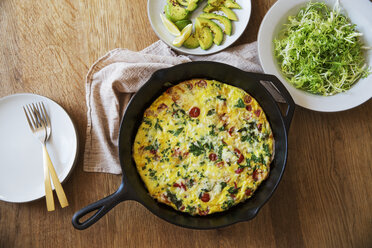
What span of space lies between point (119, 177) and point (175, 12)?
5.06 feet

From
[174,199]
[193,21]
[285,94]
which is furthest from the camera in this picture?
[193,21]

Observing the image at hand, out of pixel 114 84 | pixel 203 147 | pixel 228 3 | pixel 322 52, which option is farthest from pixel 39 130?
pixel 322 52

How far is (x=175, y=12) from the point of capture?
267 centimetres

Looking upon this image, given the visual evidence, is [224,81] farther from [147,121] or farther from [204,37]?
[147,121]

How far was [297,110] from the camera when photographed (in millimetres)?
2723

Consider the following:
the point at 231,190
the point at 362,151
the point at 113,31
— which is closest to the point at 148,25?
the point at 113,31

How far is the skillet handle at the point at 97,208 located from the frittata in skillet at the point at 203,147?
1.17 ft

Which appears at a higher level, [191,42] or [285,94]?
[191,42]

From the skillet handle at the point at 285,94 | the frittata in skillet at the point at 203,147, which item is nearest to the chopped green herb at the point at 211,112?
the frittata in skillet at the point at 203,147

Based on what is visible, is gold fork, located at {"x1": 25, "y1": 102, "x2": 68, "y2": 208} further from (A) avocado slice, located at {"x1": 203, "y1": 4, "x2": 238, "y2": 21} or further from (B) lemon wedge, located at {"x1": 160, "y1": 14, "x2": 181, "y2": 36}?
(A) avocado slice, located at {"x1": 203, "y1": 4, "x2": 238, "y2": 21}

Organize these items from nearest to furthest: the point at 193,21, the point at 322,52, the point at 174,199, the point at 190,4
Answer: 1. the point at 174,199
2. the point at 322,52
3. the point at 190,4
4. the point at 193,21

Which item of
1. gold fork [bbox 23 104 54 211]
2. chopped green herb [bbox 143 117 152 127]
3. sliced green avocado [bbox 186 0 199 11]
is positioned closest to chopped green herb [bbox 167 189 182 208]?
chopped green herb [bbox 143 117 152 127]

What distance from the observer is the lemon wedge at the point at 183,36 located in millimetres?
2592

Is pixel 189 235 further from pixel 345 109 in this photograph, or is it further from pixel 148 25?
pixel 148 25
